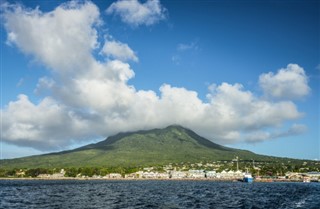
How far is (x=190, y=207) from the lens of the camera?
66375 mm

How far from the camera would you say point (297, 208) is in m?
65.5

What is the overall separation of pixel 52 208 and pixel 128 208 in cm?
1343

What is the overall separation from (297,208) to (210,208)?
1535cm

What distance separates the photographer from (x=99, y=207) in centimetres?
6650

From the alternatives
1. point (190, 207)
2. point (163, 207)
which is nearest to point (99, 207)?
point (163, 207)

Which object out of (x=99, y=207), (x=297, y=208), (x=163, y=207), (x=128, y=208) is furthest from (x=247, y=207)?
(x=99, y=207)

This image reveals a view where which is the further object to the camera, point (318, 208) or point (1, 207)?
point (1, 207)

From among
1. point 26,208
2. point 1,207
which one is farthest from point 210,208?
point 1,207

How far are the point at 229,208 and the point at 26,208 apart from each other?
118 ft

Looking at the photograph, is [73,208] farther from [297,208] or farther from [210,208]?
[297,208]

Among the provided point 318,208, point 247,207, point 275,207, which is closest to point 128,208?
point 247,207

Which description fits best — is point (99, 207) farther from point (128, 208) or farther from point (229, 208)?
point (229, 208)

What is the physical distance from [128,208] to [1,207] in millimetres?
23544

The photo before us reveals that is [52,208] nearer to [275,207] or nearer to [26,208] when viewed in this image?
[26,208]
